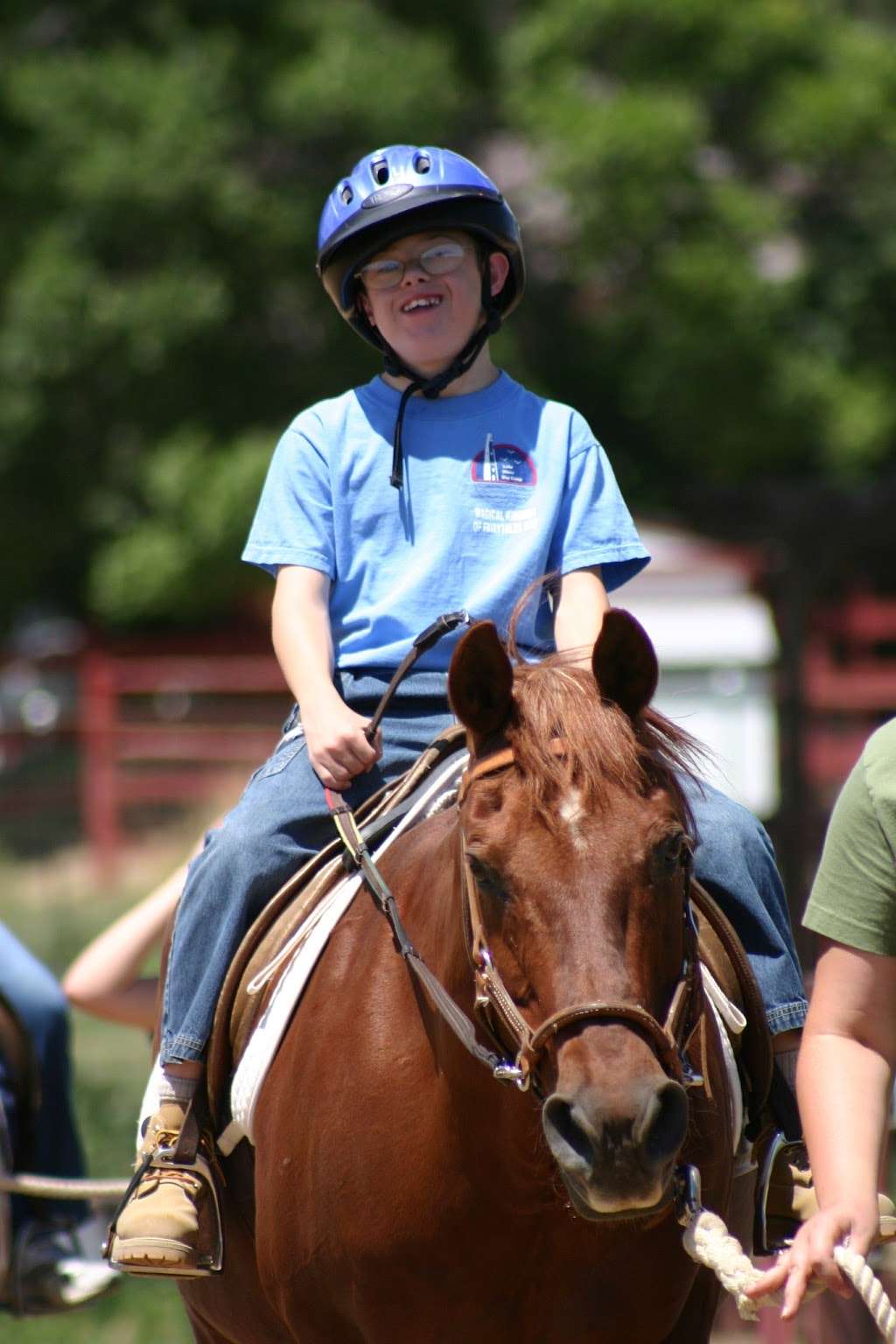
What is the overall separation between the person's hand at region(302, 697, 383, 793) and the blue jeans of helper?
0.17 metres

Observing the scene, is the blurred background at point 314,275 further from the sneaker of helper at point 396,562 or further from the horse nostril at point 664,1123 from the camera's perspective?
the horse nostril at point 664,1123

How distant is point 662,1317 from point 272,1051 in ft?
2.95

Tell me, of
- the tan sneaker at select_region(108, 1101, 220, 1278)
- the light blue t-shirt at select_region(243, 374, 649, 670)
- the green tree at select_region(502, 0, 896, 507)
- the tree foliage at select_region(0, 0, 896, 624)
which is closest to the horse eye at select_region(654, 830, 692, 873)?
the light blue t-shirt at select_region(243, 374, 649, 670)

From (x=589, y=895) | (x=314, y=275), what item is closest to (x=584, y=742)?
(x=589, y=895)

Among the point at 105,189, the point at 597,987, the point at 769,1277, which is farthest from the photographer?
the point at 105,189

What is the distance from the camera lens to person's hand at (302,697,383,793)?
136 inches

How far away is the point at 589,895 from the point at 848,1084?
46 centimetres

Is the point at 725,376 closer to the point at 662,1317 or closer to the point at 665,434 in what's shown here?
the point at 665,434

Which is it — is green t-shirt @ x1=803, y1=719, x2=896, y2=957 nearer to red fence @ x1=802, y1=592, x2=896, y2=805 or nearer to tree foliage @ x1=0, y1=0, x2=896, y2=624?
red fence @ x1=802, y1=592, x2=896, y2=805

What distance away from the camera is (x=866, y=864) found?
2506 mm

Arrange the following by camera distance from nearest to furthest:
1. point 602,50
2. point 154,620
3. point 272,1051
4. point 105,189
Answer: point 272,1051 < point 105,189 < point 602,50 < point 154,620

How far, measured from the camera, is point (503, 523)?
3.75 m

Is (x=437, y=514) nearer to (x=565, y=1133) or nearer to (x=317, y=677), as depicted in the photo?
(x=317, y=677)

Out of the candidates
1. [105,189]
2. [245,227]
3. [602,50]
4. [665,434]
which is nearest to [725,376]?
[665,434]
